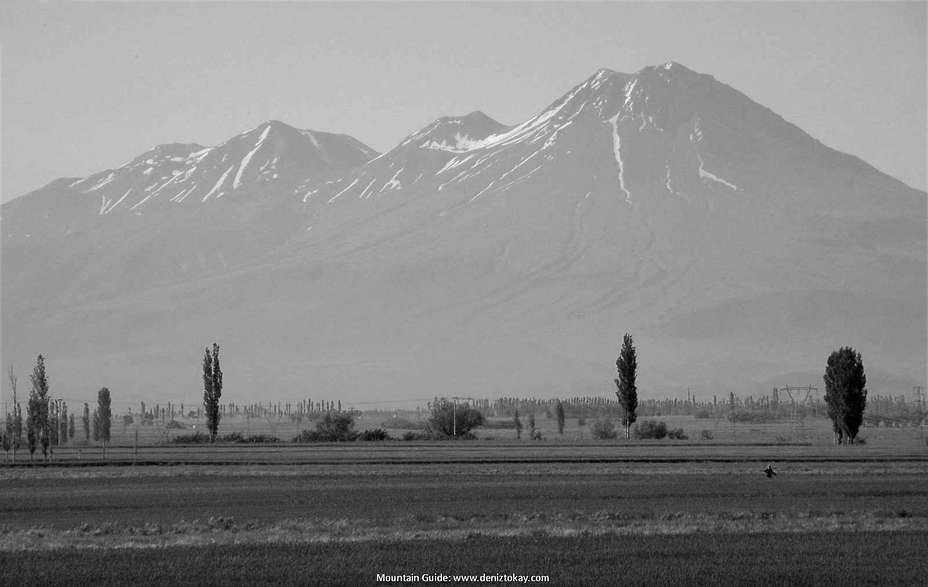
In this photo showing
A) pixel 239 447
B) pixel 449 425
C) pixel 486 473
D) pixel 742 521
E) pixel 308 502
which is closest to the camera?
pixel 742 521

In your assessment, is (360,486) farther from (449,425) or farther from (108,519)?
(449,425)

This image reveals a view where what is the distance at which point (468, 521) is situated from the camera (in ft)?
100

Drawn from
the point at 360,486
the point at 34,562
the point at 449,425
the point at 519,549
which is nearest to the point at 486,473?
the point at 360,486

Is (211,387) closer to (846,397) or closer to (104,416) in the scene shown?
(104,416)

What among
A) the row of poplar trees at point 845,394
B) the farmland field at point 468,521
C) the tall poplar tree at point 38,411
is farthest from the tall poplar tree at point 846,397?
the tall poplar tree at point 38,411

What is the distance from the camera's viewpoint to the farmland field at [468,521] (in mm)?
23875

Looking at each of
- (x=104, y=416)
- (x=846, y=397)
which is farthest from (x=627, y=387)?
(x=104, y=416)

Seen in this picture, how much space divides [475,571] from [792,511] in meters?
11.0

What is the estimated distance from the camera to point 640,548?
25938mm

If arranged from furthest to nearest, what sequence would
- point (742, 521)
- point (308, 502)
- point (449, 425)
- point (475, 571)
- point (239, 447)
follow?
point (449, 425) < point (239, 447) < point (308, 502) < point (742, 521) < point (475, 571)

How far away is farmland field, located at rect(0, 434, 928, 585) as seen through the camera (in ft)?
78.3

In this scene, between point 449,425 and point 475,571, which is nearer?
point 475,571

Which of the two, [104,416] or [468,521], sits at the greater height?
[104,416]

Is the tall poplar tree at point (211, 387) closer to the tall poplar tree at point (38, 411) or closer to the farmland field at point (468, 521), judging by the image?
the tall poplar tree at point (38, 411)
